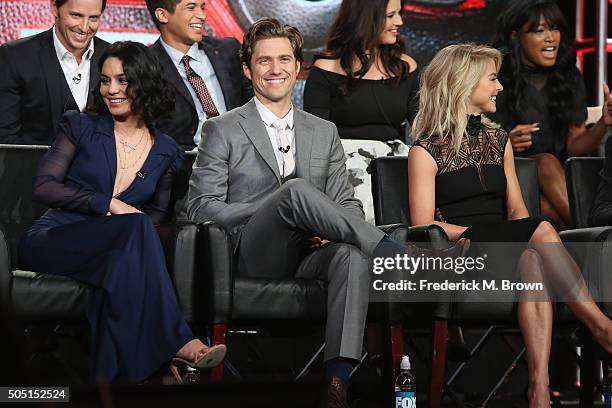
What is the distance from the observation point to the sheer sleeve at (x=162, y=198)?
3506mm

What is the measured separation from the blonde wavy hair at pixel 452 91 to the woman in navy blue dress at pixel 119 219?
0.98 meters

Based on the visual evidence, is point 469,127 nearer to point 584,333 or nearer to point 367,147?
point 367,147

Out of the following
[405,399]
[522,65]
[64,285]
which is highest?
[522,65]

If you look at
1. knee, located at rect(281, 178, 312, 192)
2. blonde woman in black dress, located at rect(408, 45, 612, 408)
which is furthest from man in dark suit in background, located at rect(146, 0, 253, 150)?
knee, located at rect(281, 178, 312, 192)

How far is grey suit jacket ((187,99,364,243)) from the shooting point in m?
3.37

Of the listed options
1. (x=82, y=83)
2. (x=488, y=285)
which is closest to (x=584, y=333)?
(x=488, y=285)

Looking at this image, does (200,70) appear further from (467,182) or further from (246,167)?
(467,182)

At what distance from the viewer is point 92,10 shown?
13.5ft

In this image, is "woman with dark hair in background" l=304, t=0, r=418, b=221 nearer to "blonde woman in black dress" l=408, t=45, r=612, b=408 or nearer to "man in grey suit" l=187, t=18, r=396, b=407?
"blonde woman in black dress" l=408, t=45, r=612, b=408

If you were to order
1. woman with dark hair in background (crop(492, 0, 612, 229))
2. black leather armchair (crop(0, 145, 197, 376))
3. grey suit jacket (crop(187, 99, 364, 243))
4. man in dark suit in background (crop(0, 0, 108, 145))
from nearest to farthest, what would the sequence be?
black leather armchair (crop(0, 145, 197, 376))
grey suit jacket (crop(187, 99, 364, 243))
man in dark suit in background (crop(0, 0, 108, 145))
woman with dark hair in background (crop(492, 0, 612, 229))

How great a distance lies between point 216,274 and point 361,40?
158cm

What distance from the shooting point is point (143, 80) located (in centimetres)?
341

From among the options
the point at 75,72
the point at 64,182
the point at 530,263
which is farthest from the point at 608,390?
the point at 75,72

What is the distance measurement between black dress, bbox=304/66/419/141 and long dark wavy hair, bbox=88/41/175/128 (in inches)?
34.6
